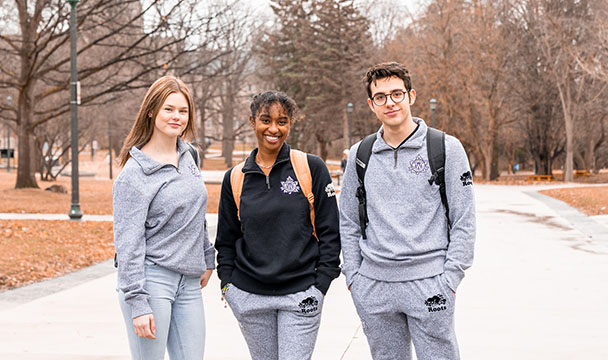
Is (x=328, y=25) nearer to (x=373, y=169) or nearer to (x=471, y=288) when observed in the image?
(x=471, y=288)

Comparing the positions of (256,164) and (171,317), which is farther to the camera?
(256,164)

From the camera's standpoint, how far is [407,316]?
3.32 m

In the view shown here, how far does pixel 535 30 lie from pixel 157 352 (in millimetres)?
43759

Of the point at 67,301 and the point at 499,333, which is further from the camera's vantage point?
the point at 67,301

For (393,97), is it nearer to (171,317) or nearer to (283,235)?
(283,235)

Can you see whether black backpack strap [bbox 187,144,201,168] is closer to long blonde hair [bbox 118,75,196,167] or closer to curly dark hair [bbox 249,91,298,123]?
long blonde hair [bbox 118,75,196,167]

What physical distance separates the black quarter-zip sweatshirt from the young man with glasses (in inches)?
4.6

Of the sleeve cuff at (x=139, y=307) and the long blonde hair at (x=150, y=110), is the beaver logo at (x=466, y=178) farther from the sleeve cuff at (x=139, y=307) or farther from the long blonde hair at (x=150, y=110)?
the sleeve cuff at (x=139, y=307)

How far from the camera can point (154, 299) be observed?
10.6 feet

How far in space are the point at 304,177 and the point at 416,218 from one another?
1.91 feet

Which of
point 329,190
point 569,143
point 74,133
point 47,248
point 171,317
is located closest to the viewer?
point 171,317

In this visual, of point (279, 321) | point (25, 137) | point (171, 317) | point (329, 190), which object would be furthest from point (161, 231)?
point (25, 137)

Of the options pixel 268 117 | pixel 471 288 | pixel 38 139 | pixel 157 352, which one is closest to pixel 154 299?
pixel 157 352

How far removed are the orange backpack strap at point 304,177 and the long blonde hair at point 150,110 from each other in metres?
0.57
